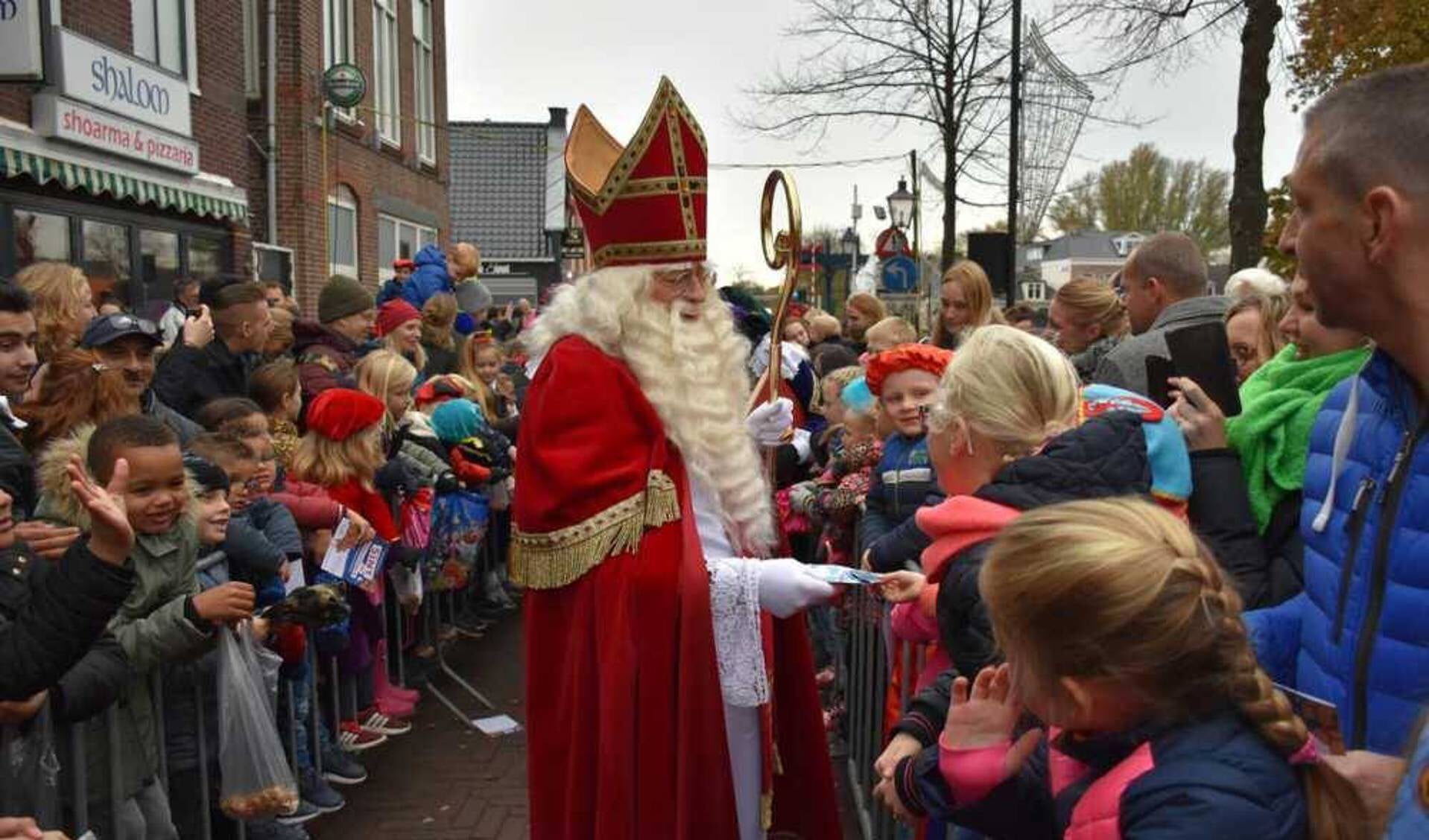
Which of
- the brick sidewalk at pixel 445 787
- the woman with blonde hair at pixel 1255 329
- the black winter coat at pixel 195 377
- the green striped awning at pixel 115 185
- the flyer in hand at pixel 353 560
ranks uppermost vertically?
the green striped awning at pixel 115 185

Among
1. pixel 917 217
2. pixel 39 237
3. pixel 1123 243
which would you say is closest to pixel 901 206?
pixel 917 217

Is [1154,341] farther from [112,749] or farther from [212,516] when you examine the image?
[112,749]

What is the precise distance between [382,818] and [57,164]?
25.4 feet

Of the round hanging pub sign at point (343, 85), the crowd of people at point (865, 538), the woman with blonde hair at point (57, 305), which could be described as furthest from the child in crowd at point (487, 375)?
the round hanging pub sign at point (343, 85)

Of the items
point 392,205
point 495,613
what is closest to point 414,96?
point 392,205

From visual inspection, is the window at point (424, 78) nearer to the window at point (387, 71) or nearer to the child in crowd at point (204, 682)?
the window at point (387, 71)


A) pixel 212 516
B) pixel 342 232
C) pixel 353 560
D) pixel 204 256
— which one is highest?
pixel 342 232

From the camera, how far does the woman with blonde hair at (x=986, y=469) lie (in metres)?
2.28

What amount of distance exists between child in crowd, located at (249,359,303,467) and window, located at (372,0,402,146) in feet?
47.4

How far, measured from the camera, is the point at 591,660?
3068mm

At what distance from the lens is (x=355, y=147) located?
693 inches

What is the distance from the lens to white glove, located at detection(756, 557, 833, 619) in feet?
9.62

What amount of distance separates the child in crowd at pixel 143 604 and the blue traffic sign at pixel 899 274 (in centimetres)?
1301

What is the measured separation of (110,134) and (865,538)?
9.49 metres
